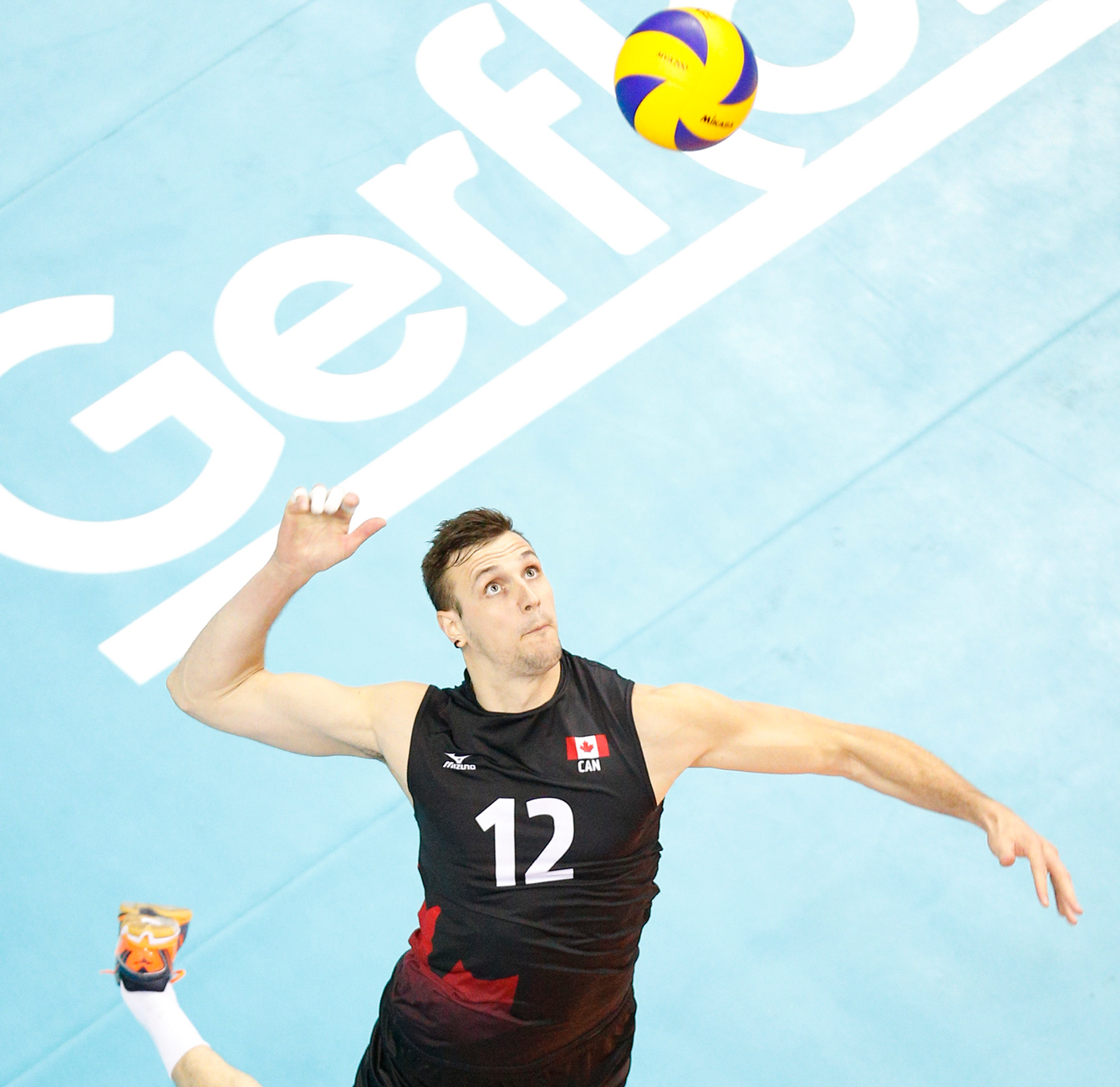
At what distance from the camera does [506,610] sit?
4.21 meters

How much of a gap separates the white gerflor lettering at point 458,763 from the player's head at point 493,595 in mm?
278

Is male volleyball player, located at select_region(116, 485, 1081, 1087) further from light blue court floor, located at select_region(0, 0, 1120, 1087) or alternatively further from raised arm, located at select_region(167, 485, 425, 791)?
light blue court floor, located at select_region(0, 0, 1120, 1087)

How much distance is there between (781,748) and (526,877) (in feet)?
2.66

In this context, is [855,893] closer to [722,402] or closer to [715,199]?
[722,402]

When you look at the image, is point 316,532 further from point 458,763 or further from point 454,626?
point 458,763

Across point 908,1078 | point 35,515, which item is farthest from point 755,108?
point 908,1078

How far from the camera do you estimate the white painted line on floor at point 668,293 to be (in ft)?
21.1

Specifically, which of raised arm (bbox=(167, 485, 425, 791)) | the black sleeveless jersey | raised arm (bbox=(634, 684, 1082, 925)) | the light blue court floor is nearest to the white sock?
the black sleeveless jersey

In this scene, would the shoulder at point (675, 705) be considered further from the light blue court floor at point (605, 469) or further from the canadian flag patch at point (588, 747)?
the light blue court floor at point (605, 469)

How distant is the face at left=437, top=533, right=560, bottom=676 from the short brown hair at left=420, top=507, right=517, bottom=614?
2 centimetres

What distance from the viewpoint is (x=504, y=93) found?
7.86m

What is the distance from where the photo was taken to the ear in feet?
14.4

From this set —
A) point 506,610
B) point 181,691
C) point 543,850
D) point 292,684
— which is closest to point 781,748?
point 543,850

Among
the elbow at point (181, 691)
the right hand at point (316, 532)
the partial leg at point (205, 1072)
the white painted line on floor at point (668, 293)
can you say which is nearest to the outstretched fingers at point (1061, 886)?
the right hand at point (316, 532)
